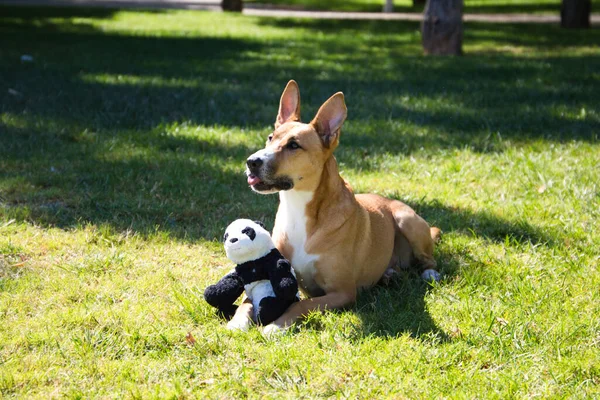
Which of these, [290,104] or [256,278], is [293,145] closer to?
[290,104]

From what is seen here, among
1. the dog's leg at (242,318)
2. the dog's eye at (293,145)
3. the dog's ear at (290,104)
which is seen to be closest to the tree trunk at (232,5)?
the dog's ear at (290,104)

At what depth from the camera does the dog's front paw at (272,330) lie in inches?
166

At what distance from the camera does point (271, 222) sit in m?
6.27

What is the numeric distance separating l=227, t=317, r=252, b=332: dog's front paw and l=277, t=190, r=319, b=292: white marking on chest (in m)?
0.54

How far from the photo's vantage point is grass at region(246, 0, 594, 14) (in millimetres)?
28453

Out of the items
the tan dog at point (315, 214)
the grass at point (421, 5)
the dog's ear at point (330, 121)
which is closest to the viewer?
the tan dog at point (315, 214)

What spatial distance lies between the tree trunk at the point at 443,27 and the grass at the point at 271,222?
48.2 inches

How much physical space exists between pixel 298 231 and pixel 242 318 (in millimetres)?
668

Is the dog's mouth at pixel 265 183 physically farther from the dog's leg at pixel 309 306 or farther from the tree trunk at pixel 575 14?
the tree trunk at pixel 575 14

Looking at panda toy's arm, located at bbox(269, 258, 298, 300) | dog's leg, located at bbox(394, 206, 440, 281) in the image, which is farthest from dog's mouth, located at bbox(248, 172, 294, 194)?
dog's leg, located at bbox(394, 206, 440, 281)

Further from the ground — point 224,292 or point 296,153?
point 296,153

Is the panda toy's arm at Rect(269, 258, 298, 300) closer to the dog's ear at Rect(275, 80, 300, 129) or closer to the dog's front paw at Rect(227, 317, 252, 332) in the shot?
the dog's front paw at Rect(227, 317, 252, 332)

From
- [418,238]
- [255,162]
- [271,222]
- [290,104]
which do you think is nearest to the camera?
[255,162]

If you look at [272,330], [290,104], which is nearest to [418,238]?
[290,104]
